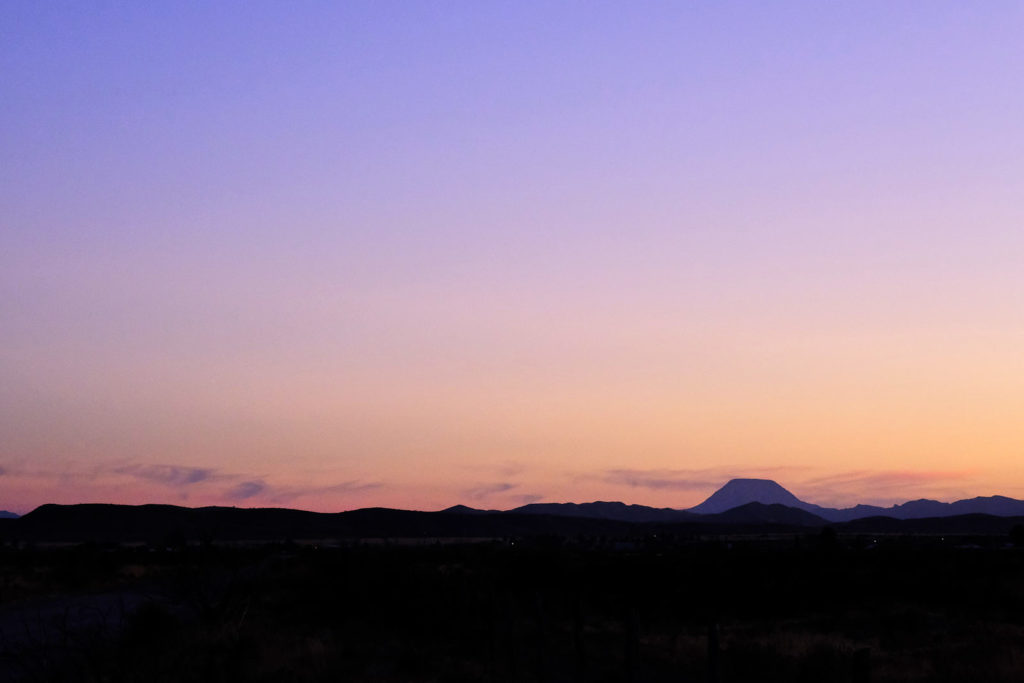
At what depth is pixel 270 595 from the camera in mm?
42188

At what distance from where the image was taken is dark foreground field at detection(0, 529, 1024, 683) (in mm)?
20766

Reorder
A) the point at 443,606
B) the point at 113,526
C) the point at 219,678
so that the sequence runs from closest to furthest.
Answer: the point at 219,678 < the point at 443,606 < the point at 113,526

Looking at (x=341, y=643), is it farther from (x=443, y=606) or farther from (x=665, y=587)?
(x=665, y=587)

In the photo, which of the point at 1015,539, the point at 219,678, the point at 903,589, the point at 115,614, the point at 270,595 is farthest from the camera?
the point at 1015,539

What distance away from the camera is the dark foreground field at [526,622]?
2077 centimetres

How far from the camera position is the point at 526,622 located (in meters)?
32.9

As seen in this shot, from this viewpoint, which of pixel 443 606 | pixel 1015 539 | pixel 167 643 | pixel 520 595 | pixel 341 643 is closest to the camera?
pixel 167 643

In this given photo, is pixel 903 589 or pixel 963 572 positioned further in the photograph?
pixel 963 572

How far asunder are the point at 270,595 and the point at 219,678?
23270 mm

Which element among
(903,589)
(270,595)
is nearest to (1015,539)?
(903,589)

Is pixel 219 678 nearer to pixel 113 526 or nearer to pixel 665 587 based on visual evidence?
pixel 665 587

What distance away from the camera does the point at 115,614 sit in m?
37.1

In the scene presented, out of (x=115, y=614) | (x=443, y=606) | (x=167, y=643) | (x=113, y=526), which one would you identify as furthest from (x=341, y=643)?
(x=113, y=526)

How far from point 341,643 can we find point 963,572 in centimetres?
3962
